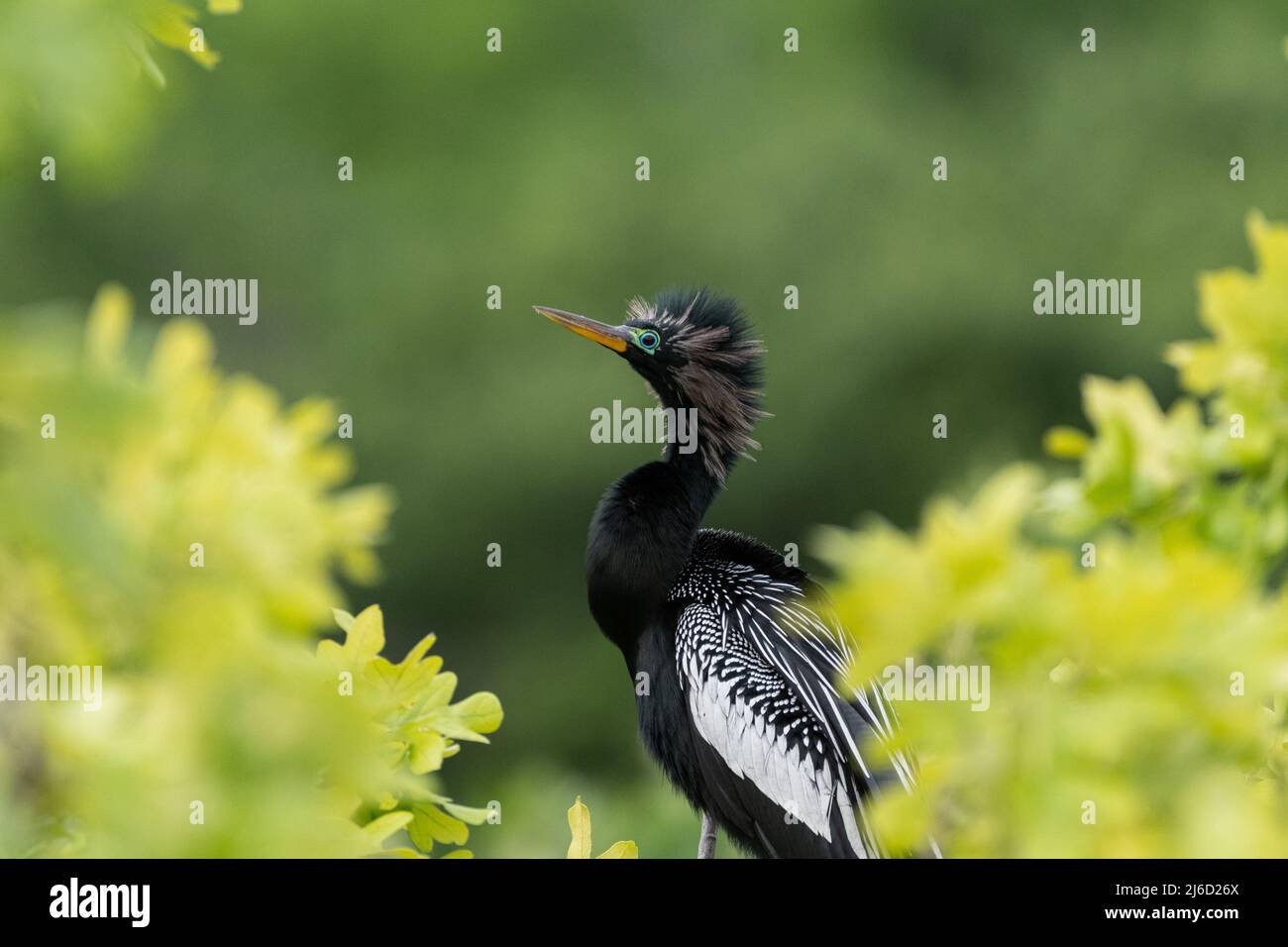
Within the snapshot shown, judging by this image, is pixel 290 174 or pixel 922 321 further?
pixel 290 174

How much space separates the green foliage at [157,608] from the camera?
82 cm

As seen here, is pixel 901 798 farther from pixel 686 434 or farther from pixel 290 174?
pixel 290 174

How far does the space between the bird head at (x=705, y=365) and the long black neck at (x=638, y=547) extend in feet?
0.50

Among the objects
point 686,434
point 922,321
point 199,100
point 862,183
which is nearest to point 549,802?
point 686,434

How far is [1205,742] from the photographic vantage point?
1073mm

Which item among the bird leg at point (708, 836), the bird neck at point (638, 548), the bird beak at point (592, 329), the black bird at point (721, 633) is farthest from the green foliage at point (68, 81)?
the bird leg at point (708, 836)

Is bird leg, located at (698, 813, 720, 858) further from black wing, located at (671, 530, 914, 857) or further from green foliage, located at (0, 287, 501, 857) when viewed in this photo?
green foliage, located at (0, 287, 501, 857)

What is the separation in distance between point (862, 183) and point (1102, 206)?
4.87 feet

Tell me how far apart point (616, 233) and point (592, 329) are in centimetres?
648

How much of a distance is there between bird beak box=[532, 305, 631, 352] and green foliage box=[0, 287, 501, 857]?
2389mm

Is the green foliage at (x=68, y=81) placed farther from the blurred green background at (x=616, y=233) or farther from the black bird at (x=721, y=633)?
the blurred green background at (x=616, y=233)

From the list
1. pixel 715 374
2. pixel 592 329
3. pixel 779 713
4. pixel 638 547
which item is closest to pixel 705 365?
pixel 715 374

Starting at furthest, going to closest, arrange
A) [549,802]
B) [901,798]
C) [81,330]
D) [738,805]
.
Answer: [549,802]
[738,805]
[901,798]
[81,330]

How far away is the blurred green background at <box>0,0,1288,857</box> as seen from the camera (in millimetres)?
9266
